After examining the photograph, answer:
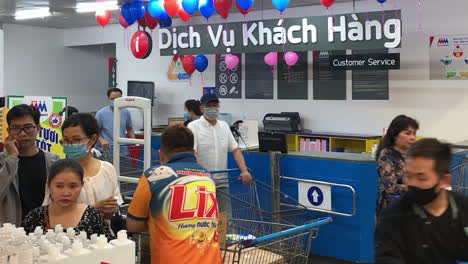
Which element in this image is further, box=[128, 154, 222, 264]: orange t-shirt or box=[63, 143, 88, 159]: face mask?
box=[63, 143, 88, 159]: face mask

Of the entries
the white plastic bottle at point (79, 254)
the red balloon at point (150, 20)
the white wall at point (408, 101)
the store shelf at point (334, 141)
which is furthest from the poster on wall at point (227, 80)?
the white plastic bottle at point (79, 254)

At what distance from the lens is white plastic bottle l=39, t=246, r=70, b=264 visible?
2.19 m

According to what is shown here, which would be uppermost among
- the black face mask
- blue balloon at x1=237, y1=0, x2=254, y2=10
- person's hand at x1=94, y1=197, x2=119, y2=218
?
blue balloon at x1=237, y1=0, x2=254, y2=10

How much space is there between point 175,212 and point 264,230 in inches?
78.7

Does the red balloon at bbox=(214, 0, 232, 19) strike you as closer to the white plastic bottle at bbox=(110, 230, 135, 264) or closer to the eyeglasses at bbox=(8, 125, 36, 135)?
the eyeglasses at bbox=(8, 125, 36, 135)

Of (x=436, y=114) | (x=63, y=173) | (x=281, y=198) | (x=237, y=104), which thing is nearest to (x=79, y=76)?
(x=237, y=104)

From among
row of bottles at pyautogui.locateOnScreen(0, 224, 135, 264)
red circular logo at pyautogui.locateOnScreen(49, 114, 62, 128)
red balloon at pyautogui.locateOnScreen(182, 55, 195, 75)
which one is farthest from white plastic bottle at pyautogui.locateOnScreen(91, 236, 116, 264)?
red balloon at pyautogui.locateOnScreen(182, 55, 195, 75)

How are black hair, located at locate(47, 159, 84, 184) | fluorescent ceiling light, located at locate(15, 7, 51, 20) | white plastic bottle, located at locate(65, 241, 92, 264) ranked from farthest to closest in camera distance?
1. fluorescent ceiling light, located at locate(15, 7, 51, 20)
2. black hair, located at locate(47, 159, 84, 184)
3. white plastic bottle, located at locate(65, 241, 92, 264)

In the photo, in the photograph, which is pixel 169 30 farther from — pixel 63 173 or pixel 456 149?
pixel 63 173

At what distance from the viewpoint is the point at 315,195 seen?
Answer: 6.15 m

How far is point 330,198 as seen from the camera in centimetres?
602

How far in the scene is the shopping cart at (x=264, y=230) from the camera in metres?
3.60

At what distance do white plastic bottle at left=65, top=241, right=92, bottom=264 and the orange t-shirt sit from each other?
716 mm

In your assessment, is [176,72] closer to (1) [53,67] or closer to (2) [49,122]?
(1) [53,67]
